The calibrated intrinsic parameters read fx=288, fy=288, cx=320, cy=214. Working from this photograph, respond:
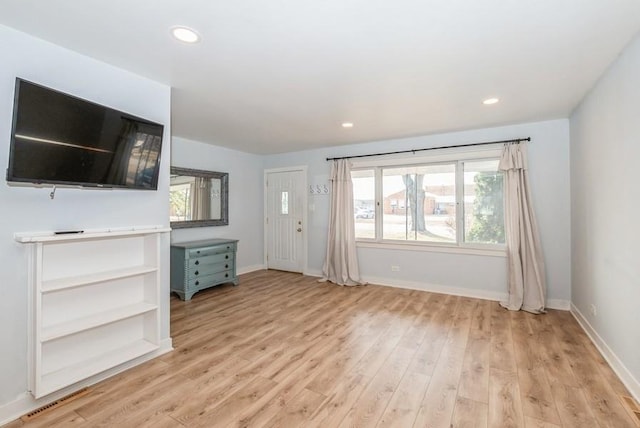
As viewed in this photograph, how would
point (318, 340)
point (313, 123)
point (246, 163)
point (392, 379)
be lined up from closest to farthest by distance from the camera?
1. point (392, 379)
2. point (318, 340)
3. point (313, 123)
4. point (246, 163)

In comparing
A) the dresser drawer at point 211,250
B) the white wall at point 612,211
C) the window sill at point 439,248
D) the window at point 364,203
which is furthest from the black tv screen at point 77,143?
the white wall at point 612,211

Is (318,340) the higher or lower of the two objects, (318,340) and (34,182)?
the lower

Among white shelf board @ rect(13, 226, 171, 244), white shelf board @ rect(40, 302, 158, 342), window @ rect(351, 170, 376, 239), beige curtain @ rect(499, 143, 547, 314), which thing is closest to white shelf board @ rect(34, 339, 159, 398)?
white shelf board @ rect(40, 302, 158, 342)

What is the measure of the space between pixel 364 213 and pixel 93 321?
3.87 m

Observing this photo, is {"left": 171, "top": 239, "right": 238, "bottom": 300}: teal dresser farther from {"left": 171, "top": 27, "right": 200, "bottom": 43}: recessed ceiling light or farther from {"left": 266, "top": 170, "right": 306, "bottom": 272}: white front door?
{"left": 171, "top": 27, "right": 200, "bottom": 43}: recessed ceiling light

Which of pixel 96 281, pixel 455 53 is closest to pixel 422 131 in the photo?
pixel 455 53

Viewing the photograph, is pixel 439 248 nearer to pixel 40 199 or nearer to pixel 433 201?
pixel 433 201

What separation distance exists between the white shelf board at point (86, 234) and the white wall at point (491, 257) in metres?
3.33

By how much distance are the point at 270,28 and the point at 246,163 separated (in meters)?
4.08

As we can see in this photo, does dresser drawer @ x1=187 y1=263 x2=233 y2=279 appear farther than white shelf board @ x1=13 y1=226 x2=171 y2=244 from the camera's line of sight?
Yes

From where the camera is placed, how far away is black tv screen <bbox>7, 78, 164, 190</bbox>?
168 cm

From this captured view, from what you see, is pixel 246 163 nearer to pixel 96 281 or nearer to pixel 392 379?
pixel 96 281

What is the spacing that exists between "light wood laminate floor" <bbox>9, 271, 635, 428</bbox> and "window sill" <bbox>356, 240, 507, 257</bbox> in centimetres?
79

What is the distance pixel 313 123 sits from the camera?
3752 millimetres
